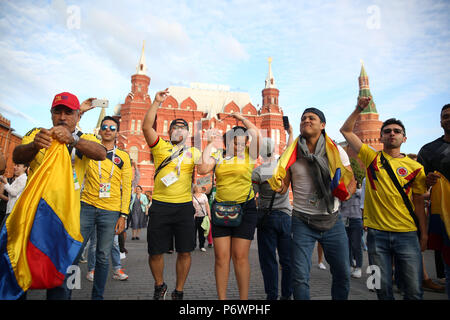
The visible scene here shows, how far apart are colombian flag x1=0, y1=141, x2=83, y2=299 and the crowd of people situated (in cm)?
23

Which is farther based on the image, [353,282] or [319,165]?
[353,282]

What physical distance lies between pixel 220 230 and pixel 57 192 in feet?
5.59

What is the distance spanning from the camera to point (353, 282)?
4.78 m

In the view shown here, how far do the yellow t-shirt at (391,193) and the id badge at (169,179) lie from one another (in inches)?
93.0

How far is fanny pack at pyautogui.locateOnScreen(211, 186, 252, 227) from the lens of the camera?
3027 mm

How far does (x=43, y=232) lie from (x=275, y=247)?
2.75 metres

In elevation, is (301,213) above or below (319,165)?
below

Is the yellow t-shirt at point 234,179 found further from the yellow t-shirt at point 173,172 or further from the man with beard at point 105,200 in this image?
the man with beard at point 105,200

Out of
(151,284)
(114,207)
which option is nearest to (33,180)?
(114,207)

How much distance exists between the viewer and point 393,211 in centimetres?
282

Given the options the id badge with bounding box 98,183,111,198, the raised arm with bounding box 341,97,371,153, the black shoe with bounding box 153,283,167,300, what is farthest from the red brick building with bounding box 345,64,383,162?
the id badge with bounding box 98,183,111,198

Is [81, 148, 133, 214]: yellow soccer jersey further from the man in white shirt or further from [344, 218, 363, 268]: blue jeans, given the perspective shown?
[344, 218, 363, 268]: blue jeans

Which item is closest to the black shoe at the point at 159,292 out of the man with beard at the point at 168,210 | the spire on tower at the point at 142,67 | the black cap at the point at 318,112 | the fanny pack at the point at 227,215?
the man with beard at the point at 168,210
